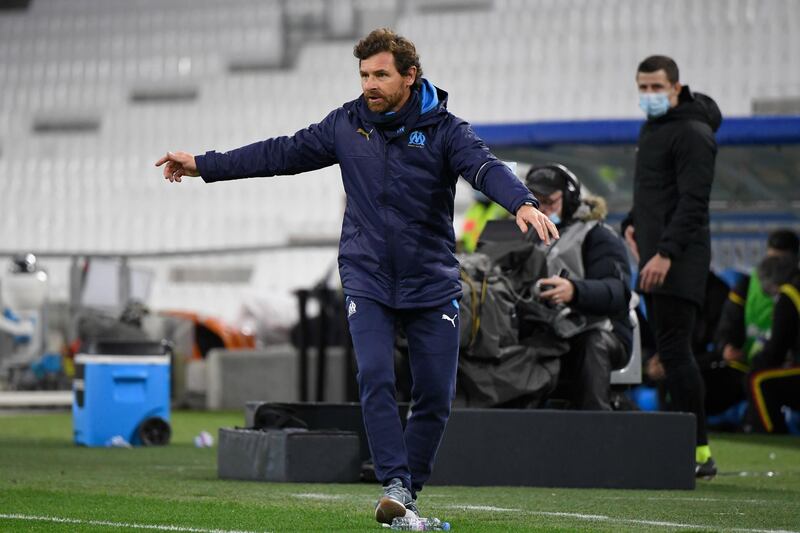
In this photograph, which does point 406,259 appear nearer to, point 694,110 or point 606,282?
point 606,282

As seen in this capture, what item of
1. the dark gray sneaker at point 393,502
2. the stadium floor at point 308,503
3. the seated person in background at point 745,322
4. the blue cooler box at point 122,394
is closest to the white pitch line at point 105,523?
the stadium floor at point 308,503

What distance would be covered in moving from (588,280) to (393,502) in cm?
227

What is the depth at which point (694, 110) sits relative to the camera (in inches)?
248

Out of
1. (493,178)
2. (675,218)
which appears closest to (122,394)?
(675,218)

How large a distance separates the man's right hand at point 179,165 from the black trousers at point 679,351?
8.14 feet

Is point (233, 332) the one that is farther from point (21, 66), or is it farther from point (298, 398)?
point (21, 66)

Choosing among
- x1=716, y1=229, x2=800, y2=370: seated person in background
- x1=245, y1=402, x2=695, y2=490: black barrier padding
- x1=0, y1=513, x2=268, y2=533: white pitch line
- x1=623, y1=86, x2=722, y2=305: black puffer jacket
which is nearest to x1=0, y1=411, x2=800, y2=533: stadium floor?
x1=0, y1=513, x2=268, y2=533: white pitch line

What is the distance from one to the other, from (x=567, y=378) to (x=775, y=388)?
3997 millimetres

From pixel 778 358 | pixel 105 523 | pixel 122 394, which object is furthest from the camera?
pixel 778 358

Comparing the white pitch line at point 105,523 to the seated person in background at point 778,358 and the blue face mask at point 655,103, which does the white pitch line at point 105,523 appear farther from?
the seated person in background at point 778,358

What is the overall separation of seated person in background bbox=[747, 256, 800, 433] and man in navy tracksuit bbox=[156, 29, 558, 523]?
600 cm

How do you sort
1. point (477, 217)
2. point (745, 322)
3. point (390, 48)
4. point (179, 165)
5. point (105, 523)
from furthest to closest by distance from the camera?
point (477, 217) → point (745, 322) → point (179, 165) → point (390, 48) → point (105, 523)

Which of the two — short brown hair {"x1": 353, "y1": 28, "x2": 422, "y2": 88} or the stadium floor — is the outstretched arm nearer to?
short brown hair {"x1": 353, "y1": 28, "x2": 422, "y2": 88}

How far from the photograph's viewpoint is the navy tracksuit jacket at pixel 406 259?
13.3 feet
